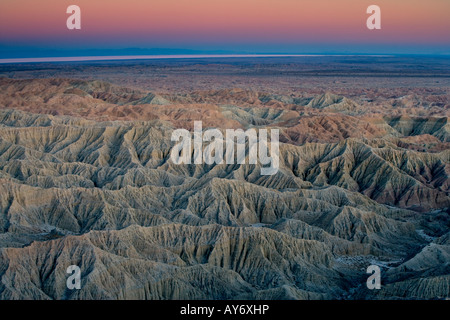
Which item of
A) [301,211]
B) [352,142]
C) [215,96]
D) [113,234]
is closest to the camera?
[113,234]

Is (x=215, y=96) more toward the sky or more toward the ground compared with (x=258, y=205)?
more toward the sky

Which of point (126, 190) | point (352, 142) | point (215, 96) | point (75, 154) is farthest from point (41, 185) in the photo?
point (215, 96)

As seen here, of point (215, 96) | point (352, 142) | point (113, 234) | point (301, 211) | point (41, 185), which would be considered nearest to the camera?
point (113, 234)
